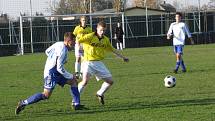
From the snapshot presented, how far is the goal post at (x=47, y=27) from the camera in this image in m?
41.3

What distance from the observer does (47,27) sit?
42875 millimetres

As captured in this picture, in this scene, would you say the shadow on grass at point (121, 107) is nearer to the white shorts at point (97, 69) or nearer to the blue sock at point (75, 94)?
the blue sock at point (75, 94)

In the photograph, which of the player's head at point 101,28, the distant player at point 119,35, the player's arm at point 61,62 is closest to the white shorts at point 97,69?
the player's head at point 101,28

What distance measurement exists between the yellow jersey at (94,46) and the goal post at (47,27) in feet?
96.1

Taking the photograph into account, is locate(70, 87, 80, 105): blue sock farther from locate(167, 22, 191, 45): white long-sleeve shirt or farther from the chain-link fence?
the chain-link fence

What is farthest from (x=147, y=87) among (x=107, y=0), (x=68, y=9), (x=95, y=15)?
(x=107, y=0)

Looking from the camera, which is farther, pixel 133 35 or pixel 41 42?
pixel 133 35

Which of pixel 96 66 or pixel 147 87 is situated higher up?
pixel 96 66

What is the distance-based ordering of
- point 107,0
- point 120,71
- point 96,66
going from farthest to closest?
point 107,0, point 120,71, point 96,66

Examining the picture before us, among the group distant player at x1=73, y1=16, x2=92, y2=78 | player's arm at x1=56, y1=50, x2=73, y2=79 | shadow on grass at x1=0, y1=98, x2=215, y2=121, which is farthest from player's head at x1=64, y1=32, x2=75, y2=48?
distant player at x1=73, y1=16, x2=92, y2=78

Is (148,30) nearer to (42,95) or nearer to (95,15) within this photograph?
(95,15)

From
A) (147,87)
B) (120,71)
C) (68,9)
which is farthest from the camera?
(68,9)

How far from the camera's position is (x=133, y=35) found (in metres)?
44.6

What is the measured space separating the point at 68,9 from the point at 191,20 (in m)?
25.9
